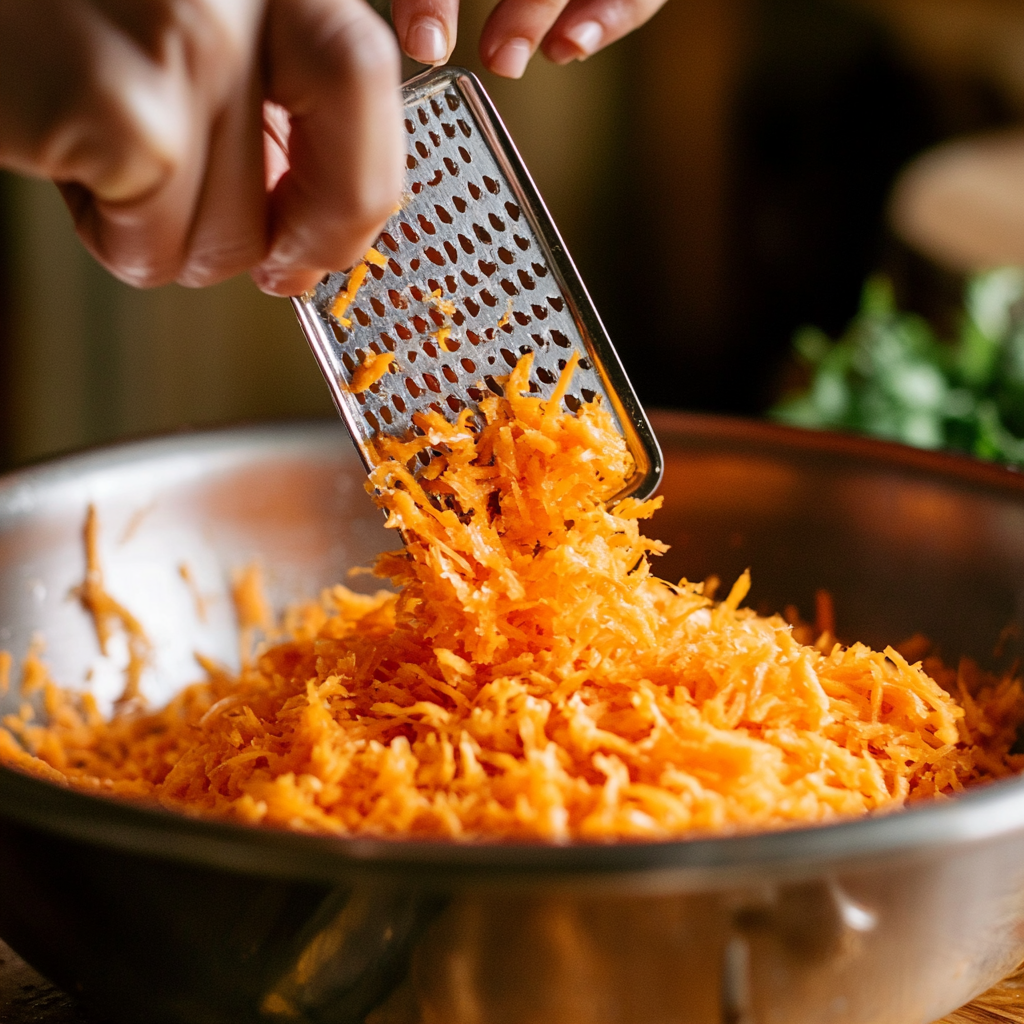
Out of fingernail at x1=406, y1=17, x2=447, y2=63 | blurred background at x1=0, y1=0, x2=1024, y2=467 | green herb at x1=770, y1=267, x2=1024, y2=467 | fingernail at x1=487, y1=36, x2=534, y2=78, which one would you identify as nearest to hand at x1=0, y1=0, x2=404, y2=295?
fingernail at x1=406, y1=17, x2=447, y2=63

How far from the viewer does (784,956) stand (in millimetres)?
616

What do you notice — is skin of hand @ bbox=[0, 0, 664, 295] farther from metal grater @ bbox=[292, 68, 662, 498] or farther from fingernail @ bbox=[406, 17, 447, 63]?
fingernail @ bbox=[406, 17, 447, 63]

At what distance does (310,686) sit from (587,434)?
30cm

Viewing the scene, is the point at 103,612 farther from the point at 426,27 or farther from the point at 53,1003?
the point at 426,27

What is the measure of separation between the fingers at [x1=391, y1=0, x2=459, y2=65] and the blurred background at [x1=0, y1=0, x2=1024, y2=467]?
2029mm

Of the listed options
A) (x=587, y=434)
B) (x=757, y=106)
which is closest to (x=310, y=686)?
(x=587, y=434)

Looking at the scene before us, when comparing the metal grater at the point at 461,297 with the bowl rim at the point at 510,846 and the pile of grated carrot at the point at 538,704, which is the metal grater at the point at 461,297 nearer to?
the pile of grated carrot at the point at 538,704

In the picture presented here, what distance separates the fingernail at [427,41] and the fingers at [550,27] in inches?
4.1

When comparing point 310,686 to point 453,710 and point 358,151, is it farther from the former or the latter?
point 358,151

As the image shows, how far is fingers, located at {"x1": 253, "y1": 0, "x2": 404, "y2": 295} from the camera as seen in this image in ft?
2.13

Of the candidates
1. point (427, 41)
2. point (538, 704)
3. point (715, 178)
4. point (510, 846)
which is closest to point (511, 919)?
point (510, 846)

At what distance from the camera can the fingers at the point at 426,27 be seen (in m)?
1.02

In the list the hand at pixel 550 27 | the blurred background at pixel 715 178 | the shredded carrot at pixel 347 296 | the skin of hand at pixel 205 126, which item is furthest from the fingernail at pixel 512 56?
the blurred background at pixel 715 178

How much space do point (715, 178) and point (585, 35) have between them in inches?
109
